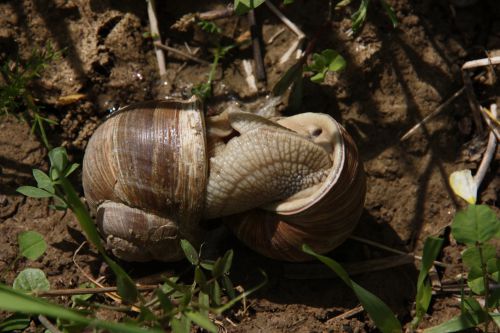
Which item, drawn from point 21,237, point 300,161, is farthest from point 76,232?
point 300,161

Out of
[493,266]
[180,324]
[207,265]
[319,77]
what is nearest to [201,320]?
[180,324]

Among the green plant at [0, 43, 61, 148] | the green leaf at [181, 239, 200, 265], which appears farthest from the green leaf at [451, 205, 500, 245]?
the green plant at [0, 43, 61, 148]

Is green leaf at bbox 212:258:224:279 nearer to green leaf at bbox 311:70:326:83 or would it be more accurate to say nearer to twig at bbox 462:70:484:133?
green leaf at bbox 311:70:326:83

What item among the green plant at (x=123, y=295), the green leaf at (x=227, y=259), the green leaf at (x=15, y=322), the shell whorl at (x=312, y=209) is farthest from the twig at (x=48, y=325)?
the shell whorl at (x=312, y=209)

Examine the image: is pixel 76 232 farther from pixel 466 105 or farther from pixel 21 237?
pixel 466 105

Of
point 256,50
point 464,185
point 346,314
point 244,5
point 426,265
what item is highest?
point 244,5

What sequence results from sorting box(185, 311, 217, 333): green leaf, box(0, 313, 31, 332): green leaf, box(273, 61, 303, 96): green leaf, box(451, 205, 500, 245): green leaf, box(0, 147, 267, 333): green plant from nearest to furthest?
box(0, 147, 267, 333): green plant < box(185, 311, 217, 333): green leaf < box(451, 205, 500, 245): green leaf < box(0, 313, 31, 332): green leaf < box(273, 61, 303, 96): green leaf

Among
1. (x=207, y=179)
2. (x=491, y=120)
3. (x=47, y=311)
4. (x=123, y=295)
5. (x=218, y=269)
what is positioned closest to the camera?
(x=47, y=311)

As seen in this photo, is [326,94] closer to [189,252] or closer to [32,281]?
[189,252]

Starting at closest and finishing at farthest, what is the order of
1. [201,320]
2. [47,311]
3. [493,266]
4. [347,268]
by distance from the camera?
[47,311], [201,320], [493,266], [347,268]
